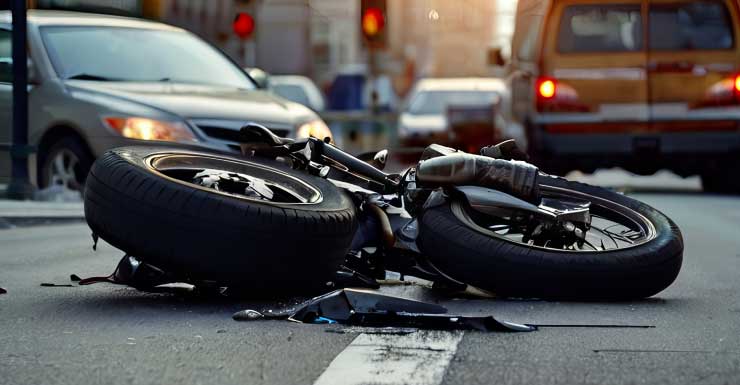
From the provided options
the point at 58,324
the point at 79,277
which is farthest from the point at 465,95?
the point at 58,324

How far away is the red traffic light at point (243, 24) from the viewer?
2300 centimetres

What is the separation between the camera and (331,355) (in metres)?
4.65

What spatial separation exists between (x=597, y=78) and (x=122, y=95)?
6108mm

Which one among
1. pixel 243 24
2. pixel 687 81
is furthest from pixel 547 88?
pixel 243 24

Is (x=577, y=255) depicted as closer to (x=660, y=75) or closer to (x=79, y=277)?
(x=79, y=277)

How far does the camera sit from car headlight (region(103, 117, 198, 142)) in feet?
35.6

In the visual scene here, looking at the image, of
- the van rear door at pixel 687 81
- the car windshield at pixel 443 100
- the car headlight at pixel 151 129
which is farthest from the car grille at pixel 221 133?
the car windshield at pixel 443 100

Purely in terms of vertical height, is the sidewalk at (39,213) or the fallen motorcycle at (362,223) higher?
the fallen motorcycle at (362,223)

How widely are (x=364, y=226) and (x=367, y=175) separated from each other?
32 cm

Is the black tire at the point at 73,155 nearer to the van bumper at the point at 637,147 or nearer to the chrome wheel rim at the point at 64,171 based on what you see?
the chrome wheel rim at the point at 64,171

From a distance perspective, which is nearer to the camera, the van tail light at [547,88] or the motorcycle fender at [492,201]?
the motorcycle fender at [492,201]

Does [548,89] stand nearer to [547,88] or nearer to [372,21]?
[547,88]

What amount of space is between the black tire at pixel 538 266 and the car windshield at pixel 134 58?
6184 mm

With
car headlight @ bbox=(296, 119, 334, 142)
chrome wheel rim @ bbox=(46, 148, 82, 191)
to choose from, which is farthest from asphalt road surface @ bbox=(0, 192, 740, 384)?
chrome wheel rim @ bbox=(46, 148, 82, 191)
